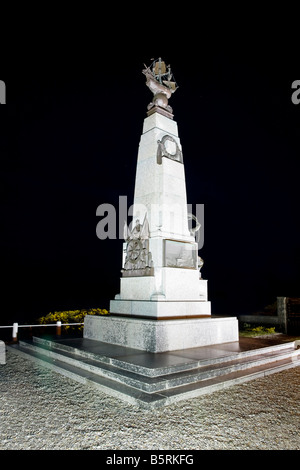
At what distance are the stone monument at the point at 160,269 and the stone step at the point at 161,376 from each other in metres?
0.99

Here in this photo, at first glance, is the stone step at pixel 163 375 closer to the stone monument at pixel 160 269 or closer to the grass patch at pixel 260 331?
the stone monument at pixel 160 269

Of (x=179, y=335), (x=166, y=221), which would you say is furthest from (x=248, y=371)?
(x=166, y=221)

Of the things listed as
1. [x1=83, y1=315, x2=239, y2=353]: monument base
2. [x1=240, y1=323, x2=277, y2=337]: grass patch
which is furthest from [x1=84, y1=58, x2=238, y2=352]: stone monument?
[x1=240, y1=323, x2=277, y2=337]: grass patch

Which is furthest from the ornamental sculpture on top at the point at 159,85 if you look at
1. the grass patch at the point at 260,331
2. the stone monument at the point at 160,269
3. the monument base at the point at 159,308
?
the grass patch at the point at 260,331

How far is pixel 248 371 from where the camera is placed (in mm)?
5391

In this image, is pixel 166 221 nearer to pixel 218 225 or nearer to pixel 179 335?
pixel 179 335

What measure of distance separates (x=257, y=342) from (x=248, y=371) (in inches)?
80.9

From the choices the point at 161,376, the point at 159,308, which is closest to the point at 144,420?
the point at 161,376

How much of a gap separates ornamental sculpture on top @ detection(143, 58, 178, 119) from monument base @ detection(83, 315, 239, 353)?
6142mm

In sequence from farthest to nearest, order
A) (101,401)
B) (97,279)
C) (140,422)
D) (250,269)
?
(97,279) → (250,269) → (101,401) → (140,422)

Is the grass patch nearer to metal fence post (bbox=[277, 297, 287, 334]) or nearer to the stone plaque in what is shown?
metal fence post (bbox=[277, 297, 287, 334])

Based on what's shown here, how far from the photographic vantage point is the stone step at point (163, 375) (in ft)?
13.4

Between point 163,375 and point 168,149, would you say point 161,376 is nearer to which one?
point 163,375

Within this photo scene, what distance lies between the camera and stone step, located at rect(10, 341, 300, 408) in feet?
13.4
